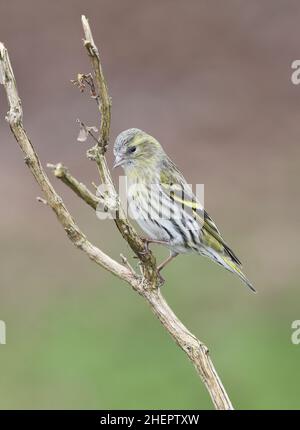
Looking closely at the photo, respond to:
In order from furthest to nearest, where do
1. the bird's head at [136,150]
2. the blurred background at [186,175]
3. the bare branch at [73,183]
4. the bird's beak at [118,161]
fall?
the blurred background at [186,175]
the bird's beak at [118,161]
the bird's head at [136,150]
the bare branch at [73,183]

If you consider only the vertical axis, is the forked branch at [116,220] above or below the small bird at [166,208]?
below

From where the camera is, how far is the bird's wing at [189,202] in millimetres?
2863

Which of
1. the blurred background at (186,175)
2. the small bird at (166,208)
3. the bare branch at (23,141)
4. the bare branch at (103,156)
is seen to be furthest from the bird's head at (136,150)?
the blurred background at (186,175)

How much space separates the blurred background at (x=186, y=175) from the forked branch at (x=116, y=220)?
3639 mm

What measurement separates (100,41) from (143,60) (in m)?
0.63

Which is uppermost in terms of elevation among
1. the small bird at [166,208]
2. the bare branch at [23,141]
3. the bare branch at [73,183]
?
the small bird at [166,208]

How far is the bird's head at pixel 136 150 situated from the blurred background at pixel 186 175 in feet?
10.3

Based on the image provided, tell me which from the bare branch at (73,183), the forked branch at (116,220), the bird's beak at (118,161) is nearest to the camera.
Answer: the bare branch at (73,183)

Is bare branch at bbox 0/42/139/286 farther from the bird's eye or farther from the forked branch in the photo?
the bird's eye

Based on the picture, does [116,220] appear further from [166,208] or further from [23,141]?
[166,208]

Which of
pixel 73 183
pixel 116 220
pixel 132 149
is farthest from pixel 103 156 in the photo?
pixel 132 149

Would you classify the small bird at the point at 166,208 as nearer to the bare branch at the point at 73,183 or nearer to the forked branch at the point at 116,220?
the forked branch at the point at 116,220

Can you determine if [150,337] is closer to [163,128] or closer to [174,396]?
[174,396]

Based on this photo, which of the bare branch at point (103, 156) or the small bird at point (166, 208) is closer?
the bare branch at point (103, 156)
